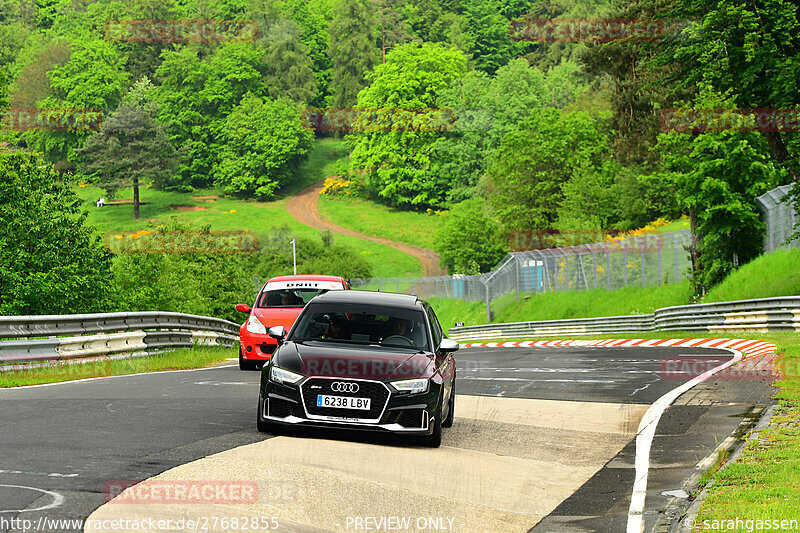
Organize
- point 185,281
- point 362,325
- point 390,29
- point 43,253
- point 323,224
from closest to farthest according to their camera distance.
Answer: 1. point 362,325
2. point 43,253
3. point 185,281
4. point 323,224
5. point 390,29

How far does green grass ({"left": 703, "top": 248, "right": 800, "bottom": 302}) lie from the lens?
116 feet

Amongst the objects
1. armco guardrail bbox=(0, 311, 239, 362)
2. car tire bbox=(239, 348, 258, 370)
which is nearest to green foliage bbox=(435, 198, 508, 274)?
armco guardrail bbox=(0, 311, 239, 362)

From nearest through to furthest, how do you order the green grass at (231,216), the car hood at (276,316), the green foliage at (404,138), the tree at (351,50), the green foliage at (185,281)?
1. the car hood at (276,316)
2. the green foliage at (185,281)
3. the green grass at (231,216)
4. the green foliage at (404,138)
5. the tree at (351,50)

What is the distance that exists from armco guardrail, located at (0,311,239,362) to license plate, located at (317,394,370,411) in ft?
28.9

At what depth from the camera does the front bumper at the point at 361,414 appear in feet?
33.7

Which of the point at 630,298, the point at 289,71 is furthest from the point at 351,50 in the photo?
the point at 630,298

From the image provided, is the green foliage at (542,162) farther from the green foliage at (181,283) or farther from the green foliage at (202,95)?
the green foliage at (202,95)

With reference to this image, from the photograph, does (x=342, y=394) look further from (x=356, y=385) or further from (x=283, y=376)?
(x=283, y=376)

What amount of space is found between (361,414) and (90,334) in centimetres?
1241

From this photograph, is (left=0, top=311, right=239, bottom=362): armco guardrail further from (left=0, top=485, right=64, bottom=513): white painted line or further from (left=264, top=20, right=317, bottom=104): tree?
(left=264, top=20, right=317, bottom=104): tree

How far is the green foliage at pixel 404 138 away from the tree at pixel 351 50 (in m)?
30.1

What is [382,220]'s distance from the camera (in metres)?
134

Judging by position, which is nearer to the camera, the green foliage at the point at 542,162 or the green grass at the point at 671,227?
the green grass at the point at 671,227

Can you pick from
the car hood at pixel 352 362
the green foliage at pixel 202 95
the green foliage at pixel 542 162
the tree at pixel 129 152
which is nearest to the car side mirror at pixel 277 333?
the car hood at pixel 352 362
